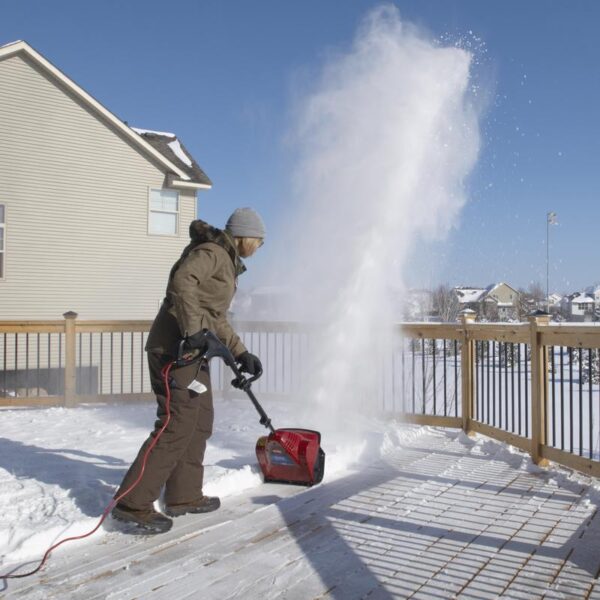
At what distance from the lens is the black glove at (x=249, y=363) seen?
3943mm

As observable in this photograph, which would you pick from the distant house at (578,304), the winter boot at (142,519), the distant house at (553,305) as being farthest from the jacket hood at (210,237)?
the distant house at (578,304)

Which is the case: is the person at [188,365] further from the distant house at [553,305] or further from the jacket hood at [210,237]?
the distant house at [553,305]

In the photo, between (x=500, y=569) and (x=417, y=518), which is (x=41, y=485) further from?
(x=500, y=569)

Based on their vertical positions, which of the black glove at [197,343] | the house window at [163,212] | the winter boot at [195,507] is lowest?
the winter boot at [195,507]

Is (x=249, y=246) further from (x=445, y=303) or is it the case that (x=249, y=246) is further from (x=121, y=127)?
(x=445, y=303)

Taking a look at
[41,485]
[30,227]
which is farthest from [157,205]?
[41,485]

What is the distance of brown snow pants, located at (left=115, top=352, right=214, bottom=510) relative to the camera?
3.39 meters

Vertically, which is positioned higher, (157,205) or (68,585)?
(157,205)

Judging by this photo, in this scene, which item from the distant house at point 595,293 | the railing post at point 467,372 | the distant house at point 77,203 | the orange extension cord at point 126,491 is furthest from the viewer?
the distant house at point 595,293

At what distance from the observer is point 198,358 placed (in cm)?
345

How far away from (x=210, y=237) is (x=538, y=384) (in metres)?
3.24

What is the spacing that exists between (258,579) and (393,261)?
529 cm

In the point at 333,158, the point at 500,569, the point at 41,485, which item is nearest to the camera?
the point at 500,569

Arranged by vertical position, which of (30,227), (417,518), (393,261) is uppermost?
(30,227)
